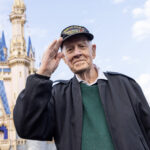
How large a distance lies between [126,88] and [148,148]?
588 millimetres

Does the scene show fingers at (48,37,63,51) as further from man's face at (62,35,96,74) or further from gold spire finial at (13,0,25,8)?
gold spire finial at (13,0,25,8)

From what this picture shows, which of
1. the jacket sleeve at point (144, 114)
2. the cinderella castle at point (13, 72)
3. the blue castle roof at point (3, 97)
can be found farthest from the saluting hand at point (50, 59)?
the blue castle roof at point (3, 97)

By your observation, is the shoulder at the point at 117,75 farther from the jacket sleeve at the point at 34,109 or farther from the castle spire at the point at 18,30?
the castle spire at the point at 18,30

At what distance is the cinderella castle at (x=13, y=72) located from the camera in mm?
30578

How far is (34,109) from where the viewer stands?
97.0 inches

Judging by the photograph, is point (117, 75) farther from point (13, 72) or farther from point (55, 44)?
point (13, 72)

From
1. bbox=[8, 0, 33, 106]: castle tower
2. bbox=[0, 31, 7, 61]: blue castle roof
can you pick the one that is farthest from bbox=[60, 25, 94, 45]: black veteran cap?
bbox=[0, 31, 7, 61]: blue castle roof

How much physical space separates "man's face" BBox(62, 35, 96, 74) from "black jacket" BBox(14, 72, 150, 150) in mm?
187

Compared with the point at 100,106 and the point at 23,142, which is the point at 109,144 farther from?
the point at 23,142

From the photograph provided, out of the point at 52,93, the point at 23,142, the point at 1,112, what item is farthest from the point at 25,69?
the point at 52,93

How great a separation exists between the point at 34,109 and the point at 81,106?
0.43m

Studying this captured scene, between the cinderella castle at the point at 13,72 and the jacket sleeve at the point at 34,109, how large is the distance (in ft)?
91.1

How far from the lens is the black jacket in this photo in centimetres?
240

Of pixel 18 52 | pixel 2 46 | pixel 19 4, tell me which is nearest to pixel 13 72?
pixel 18 52
